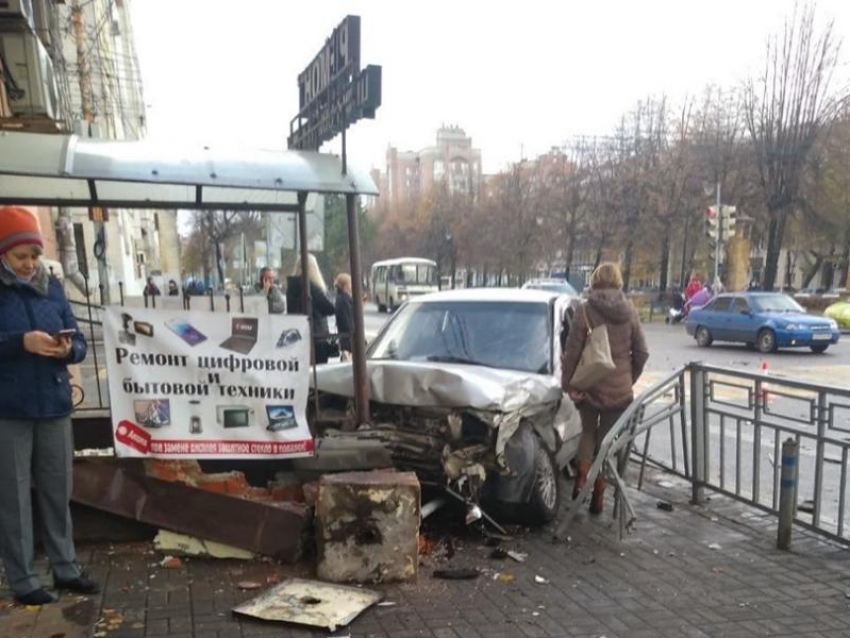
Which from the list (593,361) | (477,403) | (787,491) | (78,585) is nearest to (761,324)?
(787,491)

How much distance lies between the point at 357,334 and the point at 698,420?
2.92 metres

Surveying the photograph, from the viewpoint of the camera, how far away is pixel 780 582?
4.17m

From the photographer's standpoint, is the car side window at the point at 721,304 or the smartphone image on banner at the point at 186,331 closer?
the smartphone image on banner at the point at 186,331

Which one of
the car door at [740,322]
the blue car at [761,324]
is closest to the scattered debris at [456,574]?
the blue car at [761,324]

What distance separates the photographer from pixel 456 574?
13.8 ft

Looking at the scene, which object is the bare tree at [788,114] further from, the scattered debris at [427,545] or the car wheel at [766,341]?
the scattered debris at [427,545]

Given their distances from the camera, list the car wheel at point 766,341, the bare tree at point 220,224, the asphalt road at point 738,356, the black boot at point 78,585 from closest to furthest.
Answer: the black boot at point 78,585
the bare tree at point 220,224
the asphalt road at point 738,356
the car wheel at point 766,341

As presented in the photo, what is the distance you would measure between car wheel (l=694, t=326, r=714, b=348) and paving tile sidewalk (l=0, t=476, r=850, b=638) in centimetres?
1566

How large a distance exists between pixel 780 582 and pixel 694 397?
1748mm

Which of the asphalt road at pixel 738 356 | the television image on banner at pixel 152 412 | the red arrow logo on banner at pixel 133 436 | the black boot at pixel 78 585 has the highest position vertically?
the television image on banner at pixel 152 412

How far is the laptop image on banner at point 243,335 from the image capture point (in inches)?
180

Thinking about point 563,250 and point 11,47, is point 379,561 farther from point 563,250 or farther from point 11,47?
point 563,250

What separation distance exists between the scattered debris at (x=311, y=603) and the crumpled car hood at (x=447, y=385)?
139 centimetres

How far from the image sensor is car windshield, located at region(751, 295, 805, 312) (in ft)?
60.1
